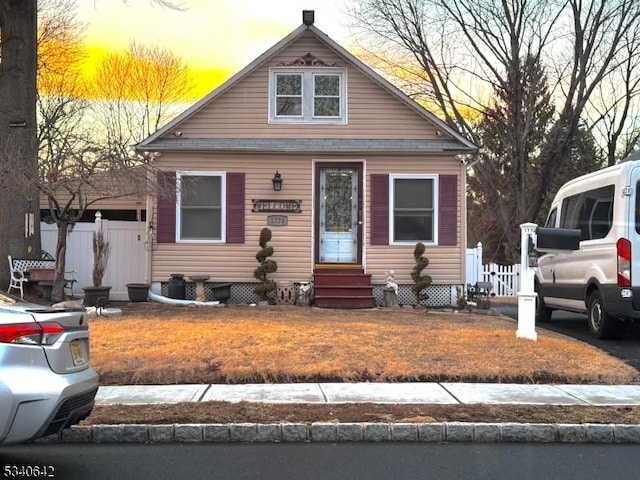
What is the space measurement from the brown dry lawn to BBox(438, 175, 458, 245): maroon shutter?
157 inches

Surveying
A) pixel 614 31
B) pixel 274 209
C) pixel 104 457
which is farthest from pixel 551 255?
pixel 614 31

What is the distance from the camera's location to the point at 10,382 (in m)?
3.90

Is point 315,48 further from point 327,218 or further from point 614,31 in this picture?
point 614,31

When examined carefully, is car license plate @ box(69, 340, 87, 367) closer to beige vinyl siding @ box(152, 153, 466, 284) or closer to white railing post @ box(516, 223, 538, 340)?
white railing post @ box(516, 223, 538, 340)

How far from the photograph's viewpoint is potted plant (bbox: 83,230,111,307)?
1264 centimetres

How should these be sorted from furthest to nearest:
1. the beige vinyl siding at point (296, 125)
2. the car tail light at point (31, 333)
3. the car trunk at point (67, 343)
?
the beige vinyl siding at point (296, 125)
the car trunk at point (67, 343)
the car tail light at point (31, 333)

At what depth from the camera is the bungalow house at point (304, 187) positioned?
1440 centimetres

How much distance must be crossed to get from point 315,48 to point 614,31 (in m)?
13.6

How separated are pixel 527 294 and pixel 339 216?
6.30m

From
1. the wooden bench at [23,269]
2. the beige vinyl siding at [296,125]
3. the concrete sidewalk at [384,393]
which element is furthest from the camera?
the beige vinyl siding at [296,125]

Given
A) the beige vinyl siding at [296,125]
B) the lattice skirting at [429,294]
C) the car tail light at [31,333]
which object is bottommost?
the lattice skirting at [429,294]

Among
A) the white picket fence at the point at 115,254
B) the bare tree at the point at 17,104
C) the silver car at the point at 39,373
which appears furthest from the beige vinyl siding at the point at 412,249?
the silver car at the point at 39,373

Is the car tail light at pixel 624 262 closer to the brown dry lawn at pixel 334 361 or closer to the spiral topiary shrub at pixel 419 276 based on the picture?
the brown dry lawn at pixel 334 361

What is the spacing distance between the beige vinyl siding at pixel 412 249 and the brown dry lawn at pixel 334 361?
3.70 m
